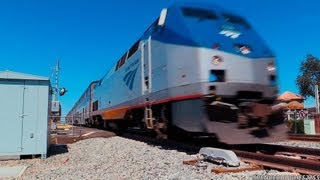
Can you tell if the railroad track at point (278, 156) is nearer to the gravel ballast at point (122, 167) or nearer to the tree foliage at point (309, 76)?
the gravel ballast at point (122, 167)

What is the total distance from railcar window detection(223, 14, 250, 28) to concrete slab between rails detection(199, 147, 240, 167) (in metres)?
3.90

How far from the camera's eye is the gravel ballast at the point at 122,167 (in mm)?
7119

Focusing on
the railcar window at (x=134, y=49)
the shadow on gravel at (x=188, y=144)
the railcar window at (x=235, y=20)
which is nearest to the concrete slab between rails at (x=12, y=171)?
the shadow on gravel at (x=188, y=144)

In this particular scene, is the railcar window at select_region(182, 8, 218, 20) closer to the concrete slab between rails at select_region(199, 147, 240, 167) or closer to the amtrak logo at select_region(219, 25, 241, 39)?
the amtrak logo at select_region(219, 25, 241, 39)

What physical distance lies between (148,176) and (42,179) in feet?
6.65

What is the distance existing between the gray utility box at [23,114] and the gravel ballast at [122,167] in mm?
535

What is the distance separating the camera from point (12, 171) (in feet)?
28.4

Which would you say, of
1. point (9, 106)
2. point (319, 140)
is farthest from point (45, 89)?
point (319, 140)

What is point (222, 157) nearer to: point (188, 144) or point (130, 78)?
point (188, 144)

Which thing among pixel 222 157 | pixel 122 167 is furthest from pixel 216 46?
pixel 122 167

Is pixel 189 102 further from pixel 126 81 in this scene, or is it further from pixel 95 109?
pixel 95 109

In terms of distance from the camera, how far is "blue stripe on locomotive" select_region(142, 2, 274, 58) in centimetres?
979

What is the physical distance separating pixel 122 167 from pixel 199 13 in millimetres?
4659

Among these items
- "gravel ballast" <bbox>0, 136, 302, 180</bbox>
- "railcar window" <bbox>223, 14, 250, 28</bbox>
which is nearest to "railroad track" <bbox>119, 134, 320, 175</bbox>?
"gravel ballast" <bbox>0, 136, 302, 180</bbox>
